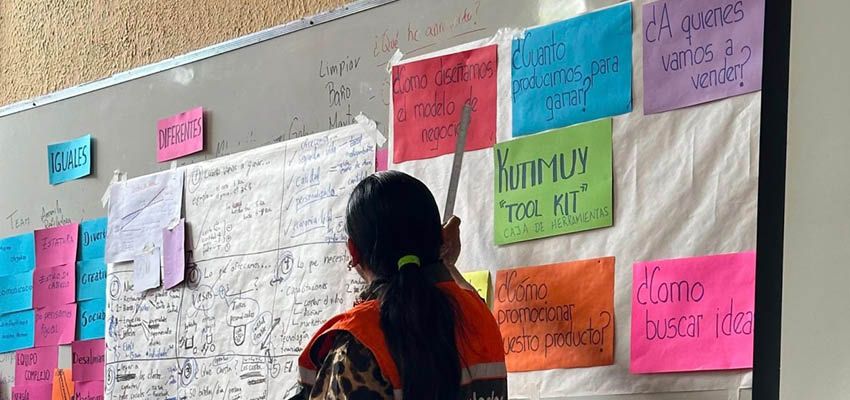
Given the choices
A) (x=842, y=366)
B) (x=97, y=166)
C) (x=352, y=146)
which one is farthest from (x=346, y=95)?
(x=842, y=366)

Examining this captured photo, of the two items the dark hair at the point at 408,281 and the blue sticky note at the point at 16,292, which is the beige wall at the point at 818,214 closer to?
the dark hair at the point at 408,281

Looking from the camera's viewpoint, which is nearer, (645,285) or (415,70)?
(645,285)

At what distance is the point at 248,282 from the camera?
224cm

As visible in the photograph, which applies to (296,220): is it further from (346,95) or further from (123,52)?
(123,52)

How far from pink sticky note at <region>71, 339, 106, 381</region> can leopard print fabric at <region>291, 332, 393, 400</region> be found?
4.54ft

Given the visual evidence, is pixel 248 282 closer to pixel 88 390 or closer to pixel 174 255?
pixel 174 255

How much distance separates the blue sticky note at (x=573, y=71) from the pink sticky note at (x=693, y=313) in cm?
27

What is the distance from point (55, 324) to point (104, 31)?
80 cm

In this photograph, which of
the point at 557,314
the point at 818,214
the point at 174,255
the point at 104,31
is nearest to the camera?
the point at 818,214

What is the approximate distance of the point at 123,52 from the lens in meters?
2.81

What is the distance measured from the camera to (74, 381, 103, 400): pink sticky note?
2625mm

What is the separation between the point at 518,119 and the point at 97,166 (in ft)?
4.45

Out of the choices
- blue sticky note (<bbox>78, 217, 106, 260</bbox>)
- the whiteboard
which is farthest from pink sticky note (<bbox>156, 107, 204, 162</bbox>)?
blue sticky note (<bbox>78, 217, 106, 260</bbox>)

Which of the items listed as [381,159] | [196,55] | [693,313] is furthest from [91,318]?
[693,313]
